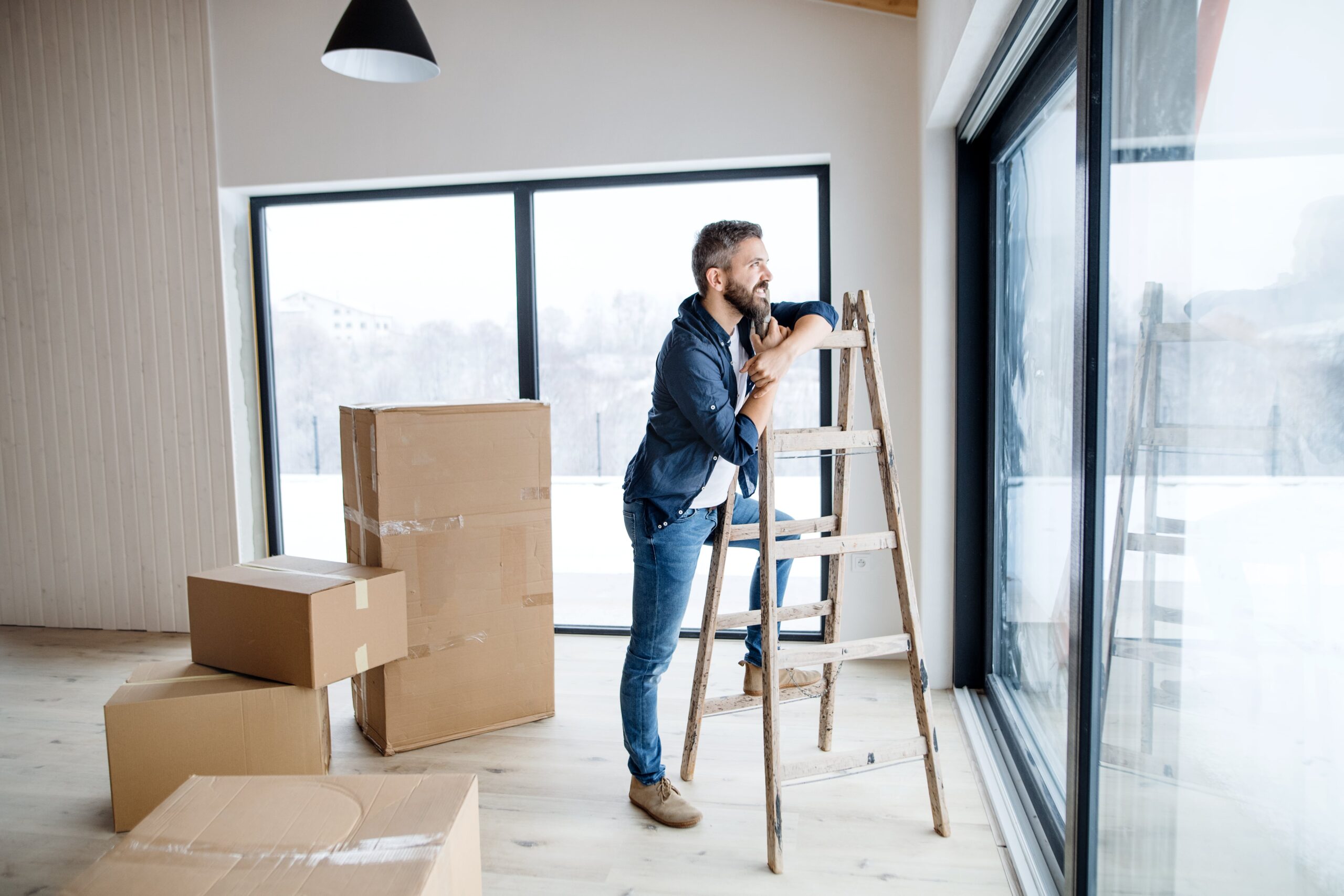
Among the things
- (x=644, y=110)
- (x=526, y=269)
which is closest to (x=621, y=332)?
(x=526, y=269)

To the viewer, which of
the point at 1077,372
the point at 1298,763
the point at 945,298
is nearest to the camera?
the point at 1298,763

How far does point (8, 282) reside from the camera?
12.1ft

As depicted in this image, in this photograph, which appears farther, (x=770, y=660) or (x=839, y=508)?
(x=839, y=508)

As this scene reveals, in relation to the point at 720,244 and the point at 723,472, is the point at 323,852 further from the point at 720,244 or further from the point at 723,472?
the point at 720,244

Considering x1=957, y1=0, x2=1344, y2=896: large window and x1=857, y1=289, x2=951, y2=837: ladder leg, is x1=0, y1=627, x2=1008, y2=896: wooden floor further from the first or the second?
x1=957, y1=0, x2=1344, y2=896: large window

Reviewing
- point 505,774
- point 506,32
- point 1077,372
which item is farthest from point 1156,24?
point 506,32

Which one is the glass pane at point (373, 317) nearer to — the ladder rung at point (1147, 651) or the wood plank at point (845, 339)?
the wood plank at point (845, 339)

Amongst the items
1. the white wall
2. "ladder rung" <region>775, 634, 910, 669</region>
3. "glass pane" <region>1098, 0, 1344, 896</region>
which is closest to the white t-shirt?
"ladder rung" <region>775, 634, 910, 669</region>

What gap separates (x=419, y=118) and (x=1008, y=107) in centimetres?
223

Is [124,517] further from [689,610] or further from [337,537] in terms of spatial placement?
[689,610]

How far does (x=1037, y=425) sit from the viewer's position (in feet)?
6.97

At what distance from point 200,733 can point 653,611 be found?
1185 millimetres

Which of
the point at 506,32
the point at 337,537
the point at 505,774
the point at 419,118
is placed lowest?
the point at 505,774

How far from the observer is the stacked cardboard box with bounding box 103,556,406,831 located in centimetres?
208
